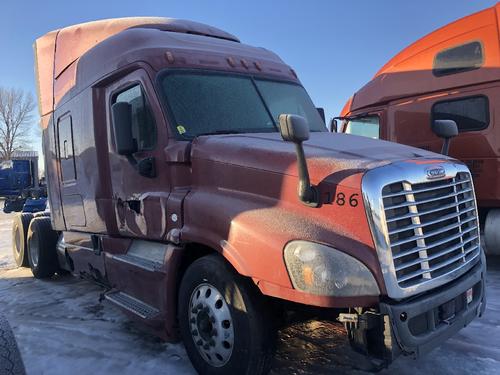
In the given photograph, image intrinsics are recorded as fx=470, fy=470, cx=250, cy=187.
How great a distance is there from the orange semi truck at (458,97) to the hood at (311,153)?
3.54m

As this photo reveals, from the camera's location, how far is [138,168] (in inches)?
163

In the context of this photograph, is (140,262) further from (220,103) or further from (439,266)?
(439,266)

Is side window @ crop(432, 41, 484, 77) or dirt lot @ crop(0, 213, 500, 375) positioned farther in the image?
side window @ crop(432, 41, 484, 77)

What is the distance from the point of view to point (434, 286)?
3.03 meters

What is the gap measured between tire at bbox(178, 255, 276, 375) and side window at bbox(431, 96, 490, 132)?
4960mm

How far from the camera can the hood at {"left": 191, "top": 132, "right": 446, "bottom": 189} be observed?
3.00 m

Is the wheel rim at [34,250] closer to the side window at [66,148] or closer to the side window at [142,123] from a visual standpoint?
the side window at [66,148]

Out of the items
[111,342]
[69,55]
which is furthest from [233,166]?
[69,55]

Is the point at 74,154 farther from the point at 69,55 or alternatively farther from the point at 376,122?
the point at 376,122

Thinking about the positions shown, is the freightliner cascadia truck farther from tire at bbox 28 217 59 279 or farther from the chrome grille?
tire at bbox 28 217 59 279

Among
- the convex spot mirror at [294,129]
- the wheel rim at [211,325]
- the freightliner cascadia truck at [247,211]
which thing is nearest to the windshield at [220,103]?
the freightliner cascadia truck at [247,211]

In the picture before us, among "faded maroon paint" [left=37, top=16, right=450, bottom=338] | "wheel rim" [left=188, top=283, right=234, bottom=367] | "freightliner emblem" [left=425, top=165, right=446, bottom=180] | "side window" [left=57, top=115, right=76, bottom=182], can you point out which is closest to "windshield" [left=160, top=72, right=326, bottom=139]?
"faded maroon paint" [left=37, top=16, right=450, bottom=338]

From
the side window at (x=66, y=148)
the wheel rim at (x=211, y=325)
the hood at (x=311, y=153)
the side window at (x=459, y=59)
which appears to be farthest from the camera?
the side window at (x=459, y=59)

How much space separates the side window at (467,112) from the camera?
6.62 metres
